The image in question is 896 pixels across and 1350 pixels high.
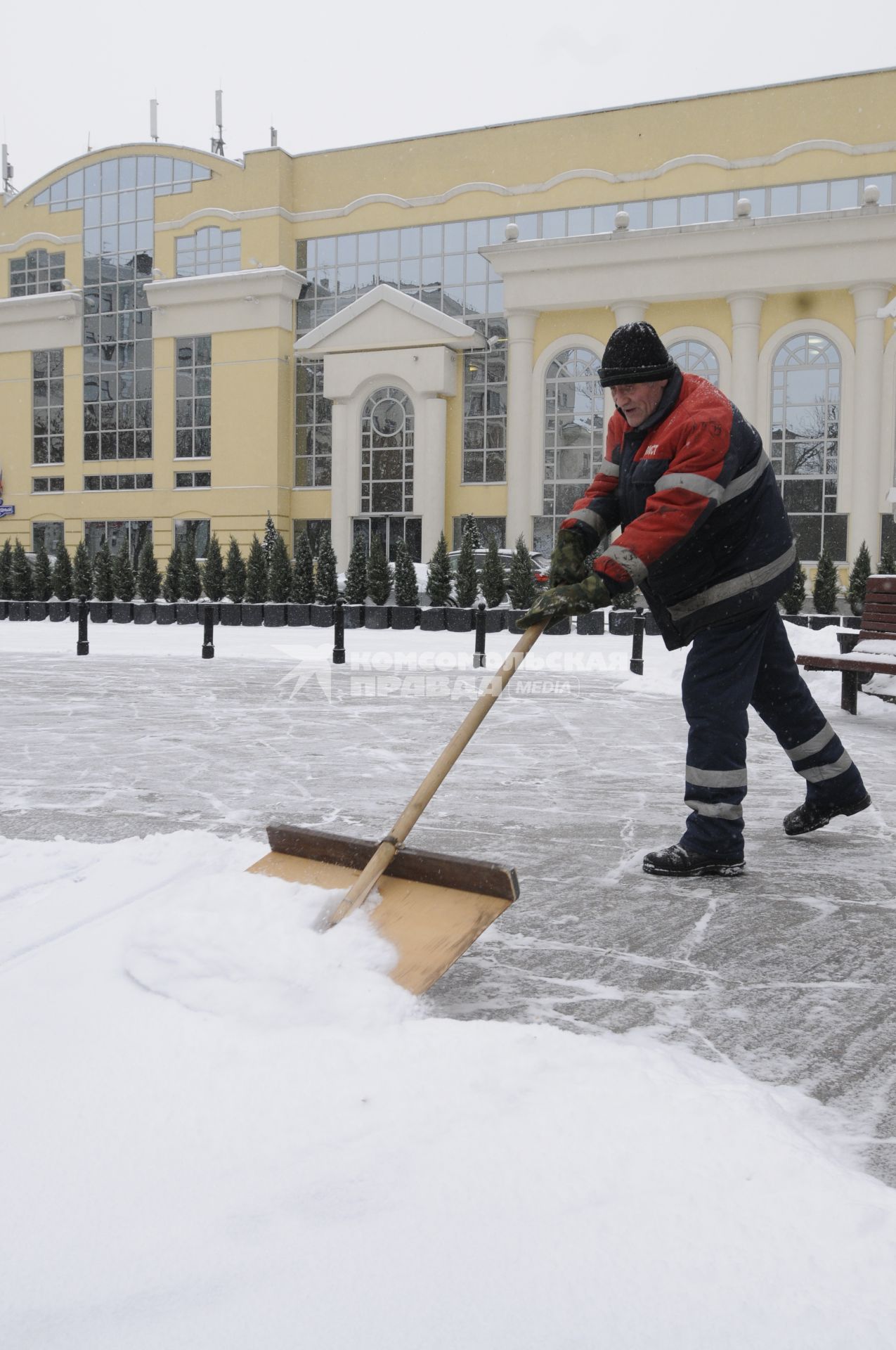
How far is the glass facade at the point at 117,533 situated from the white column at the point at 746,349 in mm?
17667

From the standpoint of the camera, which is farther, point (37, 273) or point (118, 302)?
point (37, 273)

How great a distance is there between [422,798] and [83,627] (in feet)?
33.5

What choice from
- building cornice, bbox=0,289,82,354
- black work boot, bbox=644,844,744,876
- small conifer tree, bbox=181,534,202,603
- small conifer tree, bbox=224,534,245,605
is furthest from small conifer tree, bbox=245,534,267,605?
black work boot, bbox=644,844,744,876

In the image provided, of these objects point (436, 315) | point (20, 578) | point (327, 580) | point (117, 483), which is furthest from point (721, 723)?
point (117, 483)

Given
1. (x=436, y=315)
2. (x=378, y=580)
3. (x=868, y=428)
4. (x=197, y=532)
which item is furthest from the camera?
(x=197, y=532)

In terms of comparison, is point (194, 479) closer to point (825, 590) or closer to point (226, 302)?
point (226, 302)

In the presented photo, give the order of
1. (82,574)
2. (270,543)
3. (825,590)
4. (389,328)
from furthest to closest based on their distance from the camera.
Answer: (389,328)
(82,574)
(270,543)
(825,590)

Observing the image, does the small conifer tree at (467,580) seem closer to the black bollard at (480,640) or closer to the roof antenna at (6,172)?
the black bollard at (480,640)

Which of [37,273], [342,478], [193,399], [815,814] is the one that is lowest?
[815,814]

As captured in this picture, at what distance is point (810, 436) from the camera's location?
1001 inches

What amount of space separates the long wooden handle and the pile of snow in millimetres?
131

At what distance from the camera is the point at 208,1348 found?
4.66ft

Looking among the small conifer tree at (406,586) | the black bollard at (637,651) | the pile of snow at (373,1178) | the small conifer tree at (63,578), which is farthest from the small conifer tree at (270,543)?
the pile of snow at (373,1178)

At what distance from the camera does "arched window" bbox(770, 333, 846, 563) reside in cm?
2519
